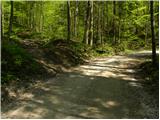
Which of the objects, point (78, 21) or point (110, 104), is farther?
point (78, 21)

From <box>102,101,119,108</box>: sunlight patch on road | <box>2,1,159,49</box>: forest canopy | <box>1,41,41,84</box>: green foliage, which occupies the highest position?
<box>2,1,159,49</box>: forest canopy

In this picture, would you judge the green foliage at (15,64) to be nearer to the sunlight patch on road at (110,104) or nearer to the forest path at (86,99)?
the forest path at (86,99)

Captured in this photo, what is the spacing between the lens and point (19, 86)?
42.1 feet

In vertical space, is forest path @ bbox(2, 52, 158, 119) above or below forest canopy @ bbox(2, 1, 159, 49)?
below

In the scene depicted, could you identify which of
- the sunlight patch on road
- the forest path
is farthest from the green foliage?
the sunlight patch on road

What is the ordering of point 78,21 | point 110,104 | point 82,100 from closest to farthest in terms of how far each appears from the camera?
point 110,104, point 82,100, point 78,21

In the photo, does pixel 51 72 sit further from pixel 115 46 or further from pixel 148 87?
pixel 115 46

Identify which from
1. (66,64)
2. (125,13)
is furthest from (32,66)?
(125,13)

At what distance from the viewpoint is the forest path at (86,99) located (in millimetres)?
10133

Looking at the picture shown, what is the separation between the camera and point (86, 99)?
1177 centimetres

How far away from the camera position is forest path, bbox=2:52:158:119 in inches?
399

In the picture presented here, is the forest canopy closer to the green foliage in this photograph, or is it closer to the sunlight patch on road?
the green foliage

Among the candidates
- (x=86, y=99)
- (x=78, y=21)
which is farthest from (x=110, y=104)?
(x=78, y=21)

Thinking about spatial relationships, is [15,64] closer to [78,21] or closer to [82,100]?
[82,100]
